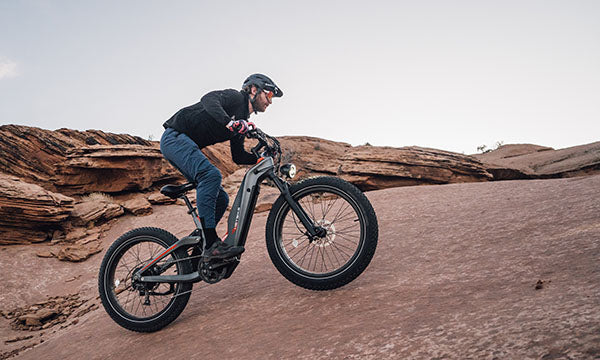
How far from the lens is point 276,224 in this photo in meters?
3.58

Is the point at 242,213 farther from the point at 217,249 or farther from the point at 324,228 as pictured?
the point at 324,228

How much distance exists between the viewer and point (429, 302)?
2.56m

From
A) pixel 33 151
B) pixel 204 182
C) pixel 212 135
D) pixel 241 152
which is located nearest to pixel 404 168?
pixel 241 152

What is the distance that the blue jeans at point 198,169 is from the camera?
376cm

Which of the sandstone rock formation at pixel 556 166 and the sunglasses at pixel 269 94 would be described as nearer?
the sunglasses at pixel 269 94

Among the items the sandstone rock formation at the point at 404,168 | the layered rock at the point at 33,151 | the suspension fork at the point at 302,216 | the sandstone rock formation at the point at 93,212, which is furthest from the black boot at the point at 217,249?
the layered rock at the point at 33,151

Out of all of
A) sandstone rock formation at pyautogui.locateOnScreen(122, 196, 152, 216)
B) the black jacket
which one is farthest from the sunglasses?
sandstone rock formation at pyautogui.locateOnScreen(122, 196, 152, 216)

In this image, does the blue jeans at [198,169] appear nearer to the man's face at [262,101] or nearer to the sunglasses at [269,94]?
the man's face at [262,101]

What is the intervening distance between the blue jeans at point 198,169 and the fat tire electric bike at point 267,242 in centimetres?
18

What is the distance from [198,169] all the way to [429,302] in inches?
99.7

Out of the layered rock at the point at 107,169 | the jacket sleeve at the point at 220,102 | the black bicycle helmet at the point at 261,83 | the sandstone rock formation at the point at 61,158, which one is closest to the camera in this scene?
the jacket sleeve at the point at 220,102

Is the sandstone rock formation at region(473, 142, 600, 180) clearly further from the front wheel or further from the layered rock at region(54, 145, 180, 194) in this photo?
the layered rock at region(54, 145, 180, 194)

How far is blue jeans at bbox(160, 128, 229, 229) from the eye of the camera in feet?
12.3

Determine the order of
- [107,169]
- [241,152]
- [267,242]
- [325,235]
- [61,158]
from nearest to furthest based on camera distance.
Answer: [325,235] → [267,242] → [241,152] → [61,158] → [107,169]
